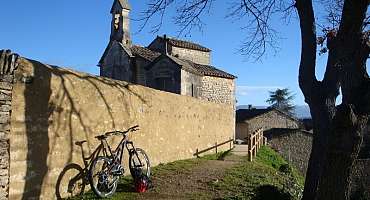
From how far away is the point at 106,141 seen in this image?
Result: 9836 millimetres

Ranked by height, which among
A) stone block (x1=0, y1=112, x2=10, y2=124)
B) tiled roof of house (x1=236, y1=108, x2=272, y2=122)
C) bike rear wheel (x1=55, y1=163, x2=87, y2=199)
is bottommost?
bike rear wheel (x1=55, y1=163, x2=87, y2=199)

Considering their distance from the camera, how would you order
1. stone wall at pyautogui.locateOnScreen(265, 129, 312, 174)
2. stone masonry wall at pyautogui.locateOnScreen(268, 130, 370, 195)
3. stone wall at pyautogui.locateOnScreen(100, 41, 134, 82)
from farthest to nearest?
stone wall at pyautogui.locateOnScreen(265, 129, 312, 174)
stone masonry wall at pyautogui.locateOnScreen(268, 130, 370, 195)
stone wall at pyautogui.locateOnScreen(100, 41, 134, 82)

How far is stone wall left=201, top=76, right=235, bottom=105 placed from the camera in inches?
1270

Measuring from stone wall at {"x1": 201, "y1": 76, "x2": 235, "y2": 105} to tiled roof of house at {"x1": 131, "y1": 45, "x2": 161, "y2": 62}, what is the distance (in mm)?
4093

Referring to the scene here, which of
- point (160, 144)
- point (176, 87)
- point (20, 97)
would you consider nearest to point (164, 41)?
point (176, 87)

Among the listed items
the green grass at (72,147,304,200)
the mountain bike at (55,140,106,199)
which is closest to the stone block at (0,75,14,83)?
the mountain bike at (55,140,106,199)

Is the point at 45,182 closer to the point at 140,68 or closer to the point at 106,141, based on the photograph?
the point at 106,141

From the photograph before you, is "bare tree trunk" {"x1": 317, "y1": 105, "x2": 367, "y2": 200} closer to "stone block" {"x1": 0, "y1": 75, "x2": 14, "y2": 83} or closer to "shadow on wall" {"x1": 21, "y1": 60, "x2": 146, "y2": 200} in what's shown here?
"shadow on wall" {"x1": 21, "y1": 60, "x2": 146, "y2": 200}

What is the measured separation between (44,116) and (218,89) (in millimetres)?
25727

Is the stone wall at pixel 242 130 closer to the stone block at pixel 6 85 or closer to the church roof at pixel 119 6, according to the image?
the church roof at pixel 119 6

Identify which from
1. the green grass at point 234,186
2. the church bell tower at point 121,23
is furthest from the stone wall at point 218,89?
the green grass at point 234,186

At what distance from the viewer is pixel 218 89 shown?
33.2 meters

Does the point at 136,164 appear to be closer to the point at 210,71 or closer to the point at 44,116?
the point at 44,116

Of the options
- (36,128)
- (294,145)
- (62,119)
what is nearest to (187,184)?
(62,119)
